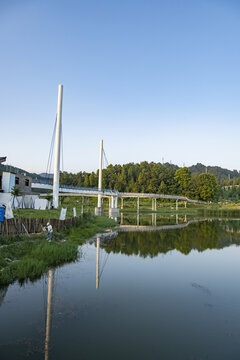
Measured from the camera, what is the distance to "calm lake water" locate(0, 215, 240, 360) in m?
7.48

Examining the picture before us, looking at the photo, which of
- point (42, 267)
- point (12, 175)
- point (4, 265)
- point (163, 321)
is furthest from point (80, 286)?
point (12, 175)

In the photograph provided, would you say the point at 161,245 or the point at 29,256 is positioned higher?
the point at 29,256

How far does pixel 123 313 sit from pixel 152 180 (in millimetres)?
112864

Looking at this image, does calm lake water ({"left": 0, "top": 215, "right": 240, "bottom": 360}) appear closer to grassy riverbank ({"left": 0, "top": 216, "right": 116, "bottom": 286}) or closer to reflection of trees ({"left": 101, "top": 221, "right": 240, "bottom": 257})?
grassy riverbank ({"left": 0, "top": 216, "right": 116, "bottom": 286})

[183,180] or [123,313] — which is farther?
[183,180]

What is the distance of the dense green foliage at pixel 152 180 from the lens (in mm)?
116438

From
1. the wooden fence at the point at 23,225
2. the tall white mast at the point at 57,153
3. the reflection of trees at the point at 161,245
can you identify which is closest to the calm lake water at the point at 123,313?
the reflection of trees at the point at 161,245

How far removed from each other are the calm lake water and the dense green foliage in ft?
333

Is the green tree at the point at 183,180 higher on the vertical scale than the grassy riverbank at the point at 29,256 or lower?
higher

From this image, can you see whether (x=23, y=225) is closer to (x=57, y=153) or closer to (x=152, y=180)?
(x=57, y=153)

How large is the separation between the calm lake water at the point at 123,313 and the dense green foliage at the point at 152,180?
333 feet

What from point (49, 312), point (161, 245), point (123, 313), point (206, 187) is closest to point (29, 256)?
point (49, 312)

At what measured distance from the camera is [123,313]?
9.83 metres

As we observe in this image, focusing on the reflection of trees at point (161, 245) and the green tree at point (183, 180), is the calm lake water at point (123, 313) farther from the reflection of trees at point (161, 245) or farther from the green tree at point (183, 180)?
the green tree at point (183, 180)
